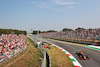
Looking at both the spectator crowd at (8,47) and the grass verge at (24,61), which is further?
the spectator crowd at (8,47)

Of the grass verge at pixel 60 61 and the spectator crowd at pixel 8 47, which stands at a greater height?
the spectator crowd at pixel 8 47

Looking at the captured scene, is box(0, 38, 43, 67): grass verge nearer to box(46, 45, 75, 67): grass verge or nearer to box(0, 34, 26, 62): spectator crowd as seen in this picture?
box(0, 34, 26, 62): spectator crowd

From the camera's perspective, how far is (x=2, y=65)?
729 centimetres

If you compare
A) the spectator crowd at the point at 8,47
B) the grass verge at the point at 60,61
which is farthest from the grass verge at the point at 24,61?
the grass verge at the point at 60,61

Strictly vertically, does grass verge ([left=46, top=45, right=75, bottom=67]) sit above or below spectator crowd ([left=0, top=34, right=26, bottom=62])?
Answer: below

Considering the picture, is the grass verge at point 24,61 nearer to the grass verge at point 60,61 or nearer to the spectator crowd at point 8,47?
the spectator crowd at point 8,47

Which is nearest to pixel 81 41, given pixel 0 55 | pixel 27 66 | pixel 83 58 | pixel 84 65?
pixel 83 58

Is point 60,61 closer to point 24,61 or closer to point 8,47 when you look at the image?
point 24,61

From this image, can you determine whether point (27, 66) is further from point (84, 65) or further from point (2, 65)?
point (84, 65)

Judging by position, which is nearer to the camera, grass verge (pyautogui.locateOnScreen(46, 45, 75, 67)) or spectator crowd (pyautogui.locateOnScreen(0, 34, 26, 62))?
grass verge (pyautogui.locateOnScreen(46, 45, 75, 67))

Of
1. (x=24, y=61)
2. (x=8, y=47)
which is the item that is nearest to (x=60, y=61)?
(x=24, y=61)

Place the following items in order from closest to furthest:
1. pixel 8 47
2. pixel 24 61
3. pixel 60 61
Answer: pixel 60 61
pixel 24 61
pixel 8 47

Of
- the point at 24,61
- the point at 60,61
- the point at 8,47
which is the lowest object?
the point at 24,61

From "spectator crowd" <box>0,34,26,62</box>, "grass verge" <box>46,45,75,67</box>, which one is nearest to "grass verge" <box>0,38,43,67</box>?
"spectator crowd" <box>0,34,26,62</box>
